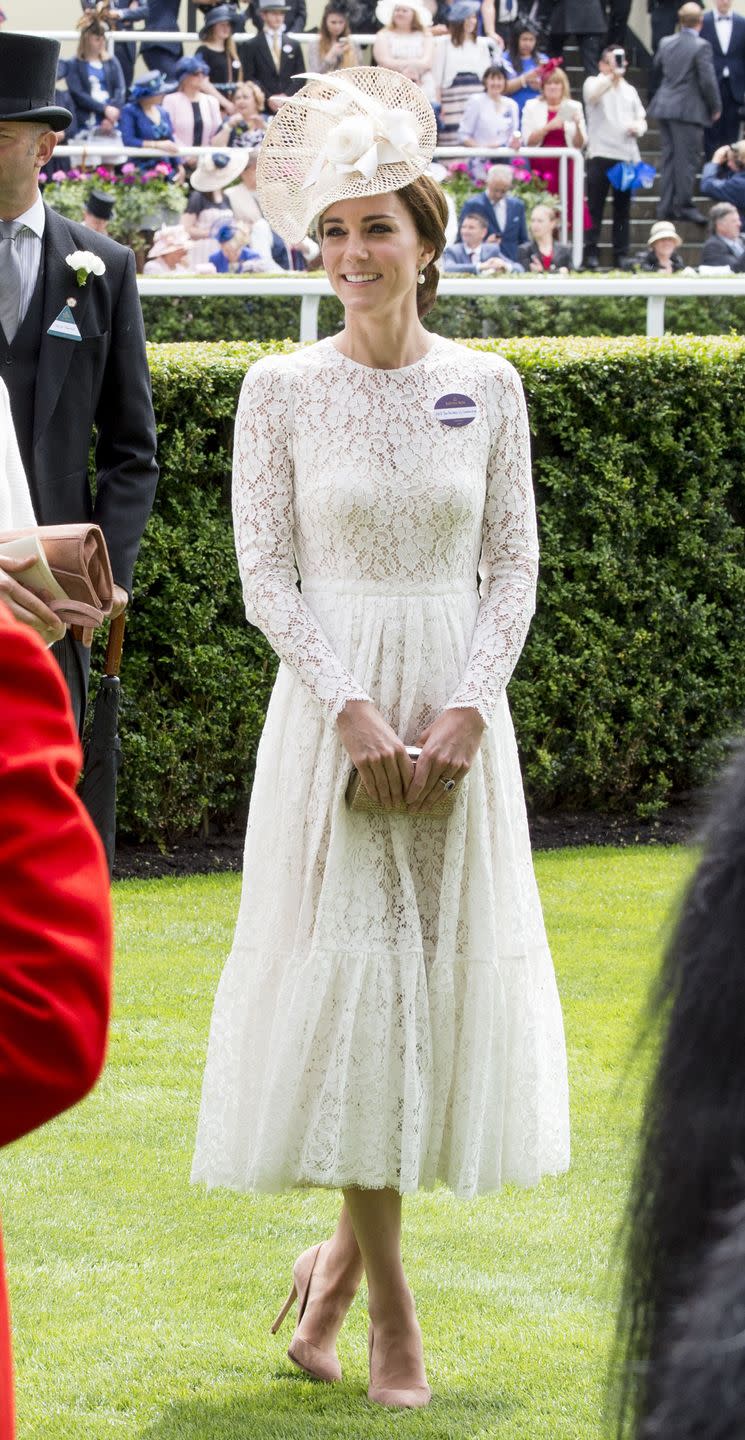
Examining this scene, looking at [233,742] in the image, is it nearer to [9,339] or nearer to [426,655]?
[9,339]

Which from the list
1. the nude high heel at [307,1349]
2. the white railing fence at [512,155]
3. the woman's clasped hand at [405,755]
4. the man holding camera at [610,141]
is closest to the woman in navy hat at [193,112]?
the white railing fence at [512,155]

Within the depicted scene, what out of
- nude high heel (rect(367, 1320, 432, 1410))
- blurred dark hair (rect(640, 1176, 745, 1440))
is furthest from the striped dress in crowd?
blurred dark hair (rect(640, 1176, 745, 1440))

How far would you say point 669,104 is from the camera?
19.1 meters

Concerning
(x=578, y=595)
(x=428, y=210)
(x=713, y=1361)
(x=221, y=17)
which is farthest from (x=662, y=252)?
(x=713, y=1361)

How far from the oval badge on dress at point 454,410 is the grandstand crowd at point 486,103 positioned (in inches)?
487

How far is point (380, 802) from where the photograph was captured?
3.55 metres

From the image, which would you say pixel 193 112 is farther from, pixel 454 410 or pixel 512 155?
pixel 454 410

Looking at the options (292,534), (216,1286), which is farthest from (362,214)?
(216,1286)

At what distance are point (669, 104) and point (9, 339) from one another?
1559 cm

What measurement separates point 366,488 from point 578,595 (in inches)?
185

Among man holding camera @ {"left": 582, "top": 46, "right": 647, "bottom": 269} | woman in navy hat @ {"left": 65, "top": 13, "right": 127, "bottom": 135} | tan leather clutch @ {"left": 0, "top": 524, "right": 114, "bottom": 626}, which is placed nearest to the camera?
tan leather clutch @ {"left": 0, "top": 524, "right": 114, "bottom": 626}

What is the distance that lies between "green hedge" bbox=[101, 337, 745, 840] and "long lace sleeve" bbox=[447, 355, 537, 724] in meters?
3.83

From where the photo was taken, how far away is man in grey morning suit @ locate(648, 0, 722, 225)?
752 inches

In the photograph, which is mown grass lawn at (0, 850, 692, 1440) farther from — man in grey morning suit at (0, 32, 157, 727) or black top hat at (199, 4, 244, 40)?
black top hat at (199, 4, 244, 40)
